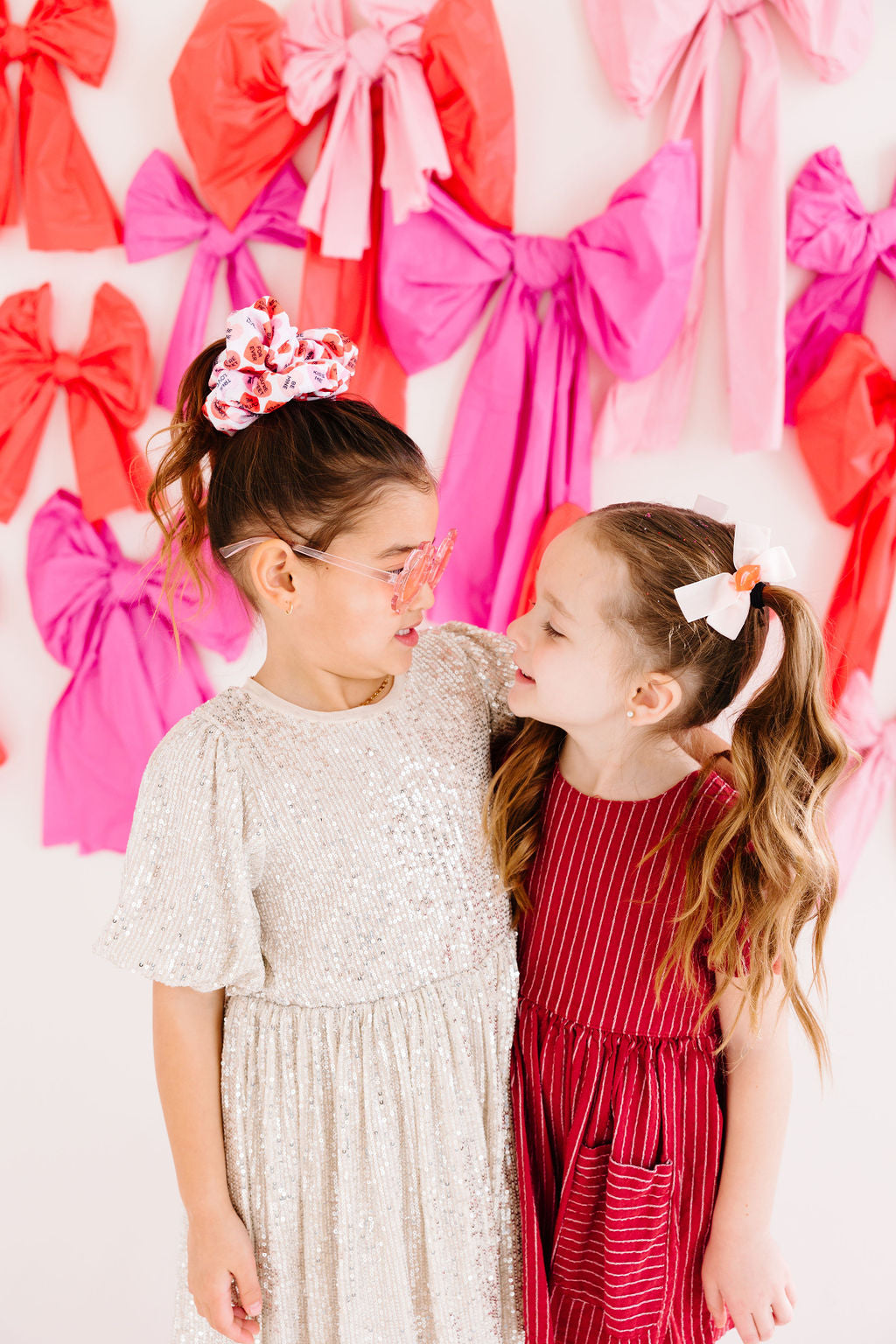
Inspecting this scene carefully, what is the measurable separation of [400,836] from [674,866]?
0.26 metres

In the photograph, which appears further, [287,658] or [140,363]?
[140,363]

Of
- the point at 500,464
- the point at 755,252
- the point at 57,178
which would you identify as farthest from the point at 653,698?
the point at 57,178

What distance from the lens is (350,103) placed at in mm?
1163

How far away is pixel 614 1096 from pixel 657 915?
0.17 metres

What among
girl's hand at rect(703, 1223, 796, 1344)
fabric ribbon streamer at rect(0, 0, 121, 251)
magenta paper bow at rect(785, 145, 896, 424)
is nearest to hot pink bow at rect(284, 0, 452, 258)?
fabric ribbon streamer at rect(0, 0, 121, 251)

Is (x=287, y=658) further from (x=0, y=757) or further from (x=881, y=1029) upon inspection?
(x=881, y=1029)

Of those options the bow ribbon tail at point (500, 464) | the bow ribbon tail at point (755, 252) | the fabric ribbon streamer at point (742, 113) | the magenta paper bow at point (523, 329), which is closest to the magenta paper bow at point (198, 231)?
the magenta paper bow at point (523, 329)

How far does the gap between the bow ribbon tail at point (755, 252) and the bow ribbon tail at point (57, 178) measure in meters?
0.72

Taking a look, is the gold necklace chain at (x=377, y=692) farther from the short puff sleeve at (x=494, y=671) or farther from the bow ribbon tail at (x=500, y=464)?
the bow ribbon tail at (x=500, y=464)

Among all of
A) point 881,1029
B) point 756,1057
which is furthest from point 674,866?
point 881,1029

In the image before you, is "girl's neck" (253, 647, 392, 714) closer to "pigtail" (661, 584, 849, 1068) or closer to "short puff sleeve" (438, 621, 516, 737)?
"short puff sleeve" (438, 621, 516, 737)

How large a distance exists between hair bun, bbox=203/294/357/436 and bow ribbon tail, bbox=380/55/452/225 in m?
0.30

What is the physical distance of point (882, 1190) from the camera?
4.90 ft

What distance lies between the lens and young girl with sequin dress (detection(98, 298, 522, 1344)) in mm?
922
